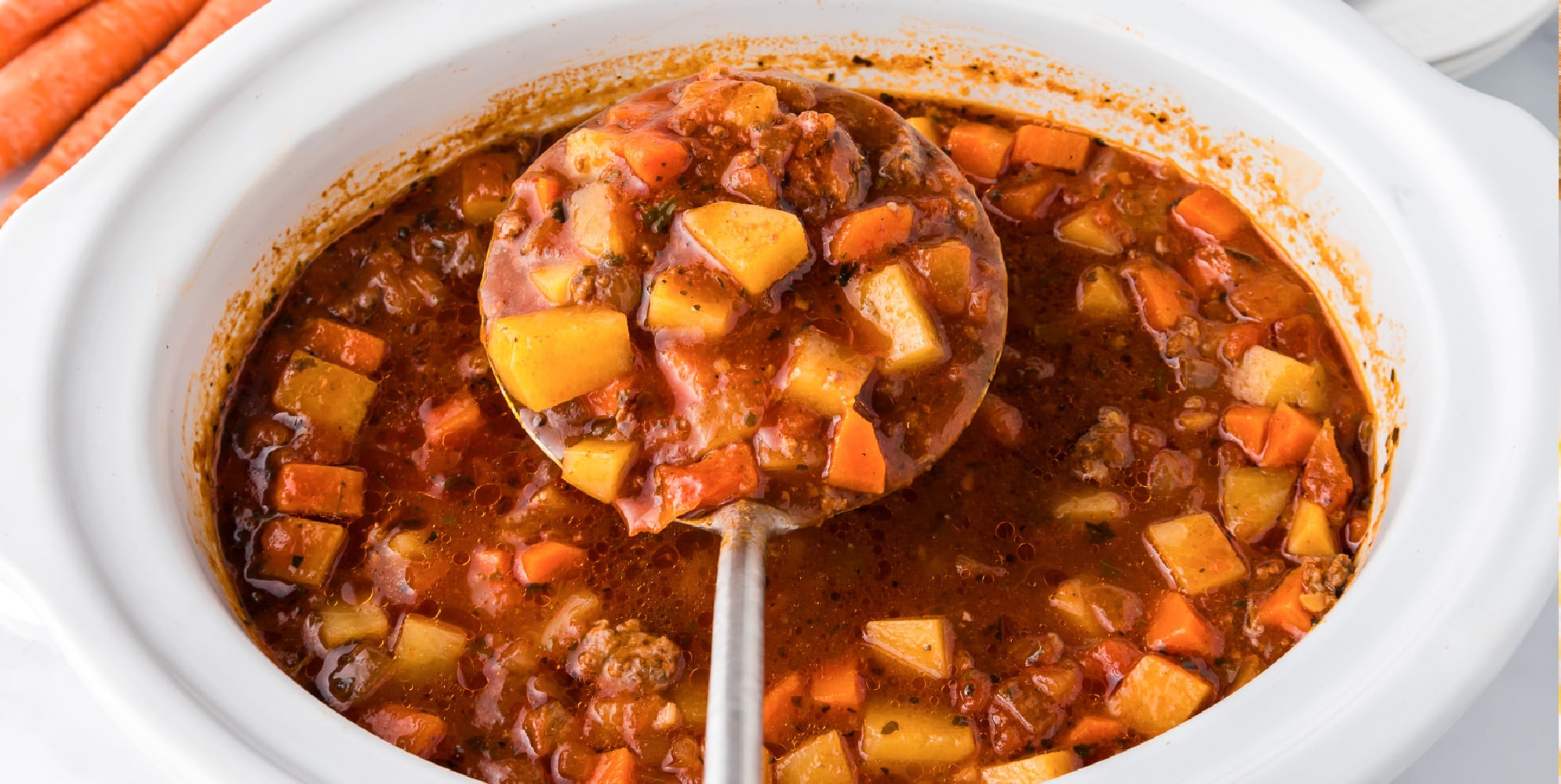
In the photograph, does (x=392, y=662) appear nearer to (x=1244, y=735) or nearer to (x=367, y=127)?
(x=367, y=127)

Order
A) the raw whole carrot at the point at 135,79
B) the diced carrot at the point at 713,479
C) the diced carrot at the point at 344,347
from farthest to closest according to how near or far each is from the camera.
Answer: the raw whole carrot at the point at 135,79 → the diced carrot at the point at 344,347 → the diced carrot at the point at 713,479

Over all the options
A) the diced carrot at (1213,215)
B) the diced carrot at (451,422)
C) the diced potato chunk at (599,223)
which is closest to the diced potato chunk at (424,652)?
the diced carrot at (451,422)

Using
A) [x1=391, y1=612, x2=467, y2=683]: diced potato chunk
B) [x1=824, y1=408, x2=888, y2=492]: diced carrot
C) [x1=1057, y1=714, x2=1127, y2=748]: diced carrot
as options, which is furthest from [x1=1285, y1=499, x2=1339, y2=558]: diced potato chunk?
[x1=391, y1=612, x2=467, y2=683]: diced potato chunk

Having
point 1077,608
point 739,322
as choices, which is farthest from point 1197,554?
point 739,322

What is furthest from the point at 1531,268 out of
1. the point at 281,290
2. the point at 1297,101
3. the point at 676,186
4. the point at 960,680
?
the point at 281,290

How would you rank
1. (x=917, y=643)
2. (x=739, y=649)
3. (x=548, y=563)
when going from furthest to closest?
(x=548, y=563), (x=917, y=643), (x=739, y=649)

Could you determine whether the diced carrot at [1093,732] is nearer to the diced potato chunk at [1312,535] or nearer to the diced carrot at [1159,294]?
the diced potato chunk at [1312,535]

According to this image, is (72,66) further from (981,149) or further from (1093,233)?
(1093,233)
